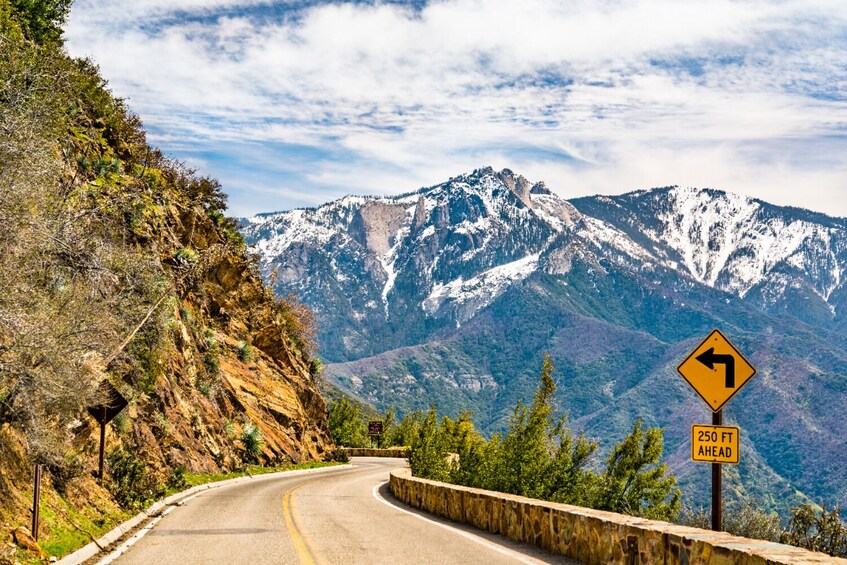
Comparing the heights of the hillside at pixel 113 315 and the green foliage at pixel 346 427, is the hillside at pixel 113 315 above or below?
above

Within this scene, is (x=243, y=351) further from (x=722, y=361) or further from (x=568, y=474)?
(x=722, y=361)

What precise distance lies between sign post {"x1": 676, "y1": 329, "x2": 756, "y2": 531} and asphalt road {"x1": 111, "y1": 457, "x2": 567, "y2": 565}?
2.78 meters

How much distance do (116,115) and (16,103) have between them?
24253 millimetres

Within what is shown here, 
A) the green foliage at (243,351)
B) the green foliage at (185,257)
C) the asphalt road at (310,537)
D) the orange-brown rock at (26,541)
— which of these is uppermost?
the green foliage at (185,257)

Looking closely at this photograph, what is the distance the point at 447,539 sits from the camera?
1656cm

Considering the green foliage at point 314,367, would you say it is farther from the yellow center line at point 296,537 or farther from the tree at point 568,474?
the yellow center line at point 296,537

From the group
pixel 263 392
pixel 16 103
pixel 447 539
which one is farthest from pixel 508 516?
pixel 263 392

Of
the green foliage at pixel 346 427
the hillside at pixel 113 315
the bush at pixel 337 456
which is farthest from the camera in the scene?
the green foliage at pixel 346 427

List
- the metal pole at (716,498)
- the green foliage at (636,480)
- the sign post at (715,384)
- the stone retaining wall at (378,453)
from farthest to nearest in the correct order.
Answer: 1. the stone retaining wall at (378,453)
2. the green foliage at (636,480)
3. the metal pole at (716,498)
4. the sign post at (715,384)

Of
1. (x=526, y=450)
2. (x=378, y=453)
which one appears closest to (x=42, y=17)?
(x=526, y=450)

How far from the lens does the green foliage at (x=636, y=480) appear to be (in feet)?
128

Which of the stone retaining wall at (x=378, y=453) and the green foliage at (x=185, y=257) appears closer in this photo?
the green foliage at (x=185, y=257)

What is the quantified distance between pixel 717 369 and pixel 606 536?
2.85 m

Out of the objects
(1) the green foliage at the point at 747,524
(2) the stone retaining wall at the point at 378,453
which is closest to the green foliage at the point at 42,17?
(1) the green foliage at the point at 747,524
